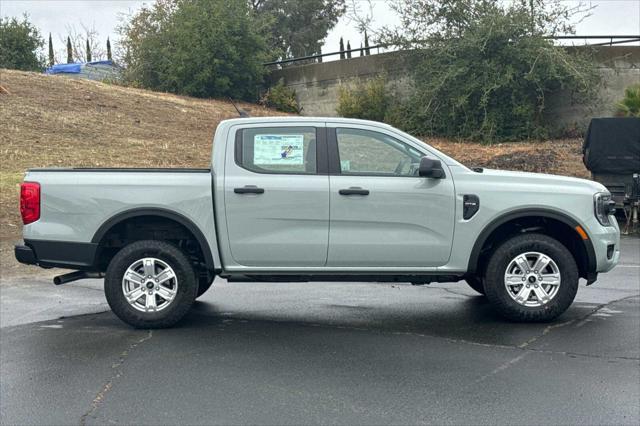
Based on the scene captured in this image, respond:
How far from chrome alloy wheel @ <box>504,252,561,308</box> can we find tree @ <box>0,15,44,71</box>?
27.2 meters

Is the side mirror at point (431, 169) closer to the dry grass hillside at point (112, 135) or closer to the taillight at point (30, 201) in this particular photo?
the taillight at point (30, 201)

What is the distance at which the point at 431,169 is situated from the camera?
6.98m

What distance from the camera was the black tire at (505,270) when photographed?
717 cm

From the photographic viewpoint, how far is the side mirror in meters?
6.98

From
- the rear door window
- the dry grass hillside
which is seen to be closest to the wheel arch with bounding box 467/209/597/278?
the rear door window

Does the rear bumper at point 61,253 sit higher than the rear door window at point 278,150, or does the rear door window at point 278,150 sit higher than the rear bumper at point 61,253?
the rear door window at point 278,150

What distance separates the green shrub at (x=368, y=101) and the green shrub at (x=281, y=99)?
104 inches

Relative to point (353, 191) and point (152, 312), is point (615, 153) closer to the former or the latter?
point (353, 191)

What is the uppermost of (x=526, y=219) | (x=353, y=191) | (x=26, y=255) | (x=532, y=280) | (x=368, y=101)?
(x=368, y=101)

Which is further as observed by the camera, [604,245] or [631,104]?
[631,104]

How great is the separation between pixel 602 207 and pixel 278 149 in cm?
305

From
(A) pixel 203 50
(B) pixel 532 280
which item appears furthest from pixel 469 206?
(A) pixel 203 50

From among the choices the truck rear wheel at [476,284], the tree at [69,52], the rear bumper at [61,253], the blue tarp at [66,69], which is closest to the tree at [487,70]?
the truck rear wheel at [476,284]

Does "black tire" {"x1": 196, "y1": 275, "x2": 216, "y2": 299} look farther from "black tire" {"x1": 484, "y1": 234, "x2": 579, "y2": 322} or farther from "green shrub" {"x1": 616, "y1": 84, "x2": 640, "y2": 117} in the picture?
"green shrub" {"x1": 616, "y1": 84, "x2": 640, "y2": 117}
